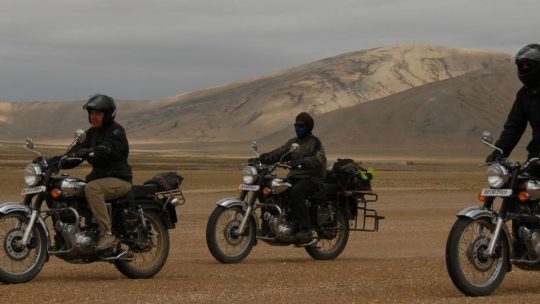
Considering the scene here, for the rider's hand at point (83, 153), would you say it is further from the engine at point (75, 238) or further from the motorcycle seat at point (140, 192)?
the motorcycle seat at point (140, 192)

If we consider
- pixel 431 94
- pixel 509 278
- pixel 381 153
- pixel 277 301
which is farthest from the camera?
pixel 431 94

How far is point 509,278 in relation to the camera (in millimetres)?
11469

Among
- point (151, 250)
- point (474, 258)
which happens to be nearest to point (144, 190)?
point (151, 250)

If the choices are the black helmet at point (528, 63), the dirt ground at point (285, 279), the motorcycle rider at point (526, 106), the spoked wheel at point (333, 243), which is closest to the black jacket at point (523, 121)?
the motorcycle rider at point (526, 106)

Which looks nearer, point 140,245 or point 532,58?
point 532,58

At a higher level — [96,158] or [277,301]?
[96,158]

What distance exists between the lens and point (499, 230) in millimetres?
9562

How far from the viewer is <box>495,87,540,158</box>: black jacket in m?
9.91

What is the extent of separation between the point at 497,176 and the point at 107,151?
3981mm

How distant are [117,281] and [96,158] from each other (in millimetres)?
1294

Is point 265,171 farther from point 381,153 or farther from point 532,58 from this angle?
point 381,153

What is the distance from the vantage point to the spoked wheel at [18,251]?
34.4 feet

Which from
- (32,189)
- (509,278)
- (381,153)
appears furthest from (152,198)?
(381,153)

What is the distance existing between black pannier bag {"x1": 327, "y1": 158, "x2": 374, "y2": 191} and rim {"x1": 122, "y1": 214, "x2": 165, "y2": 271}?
3287mm
